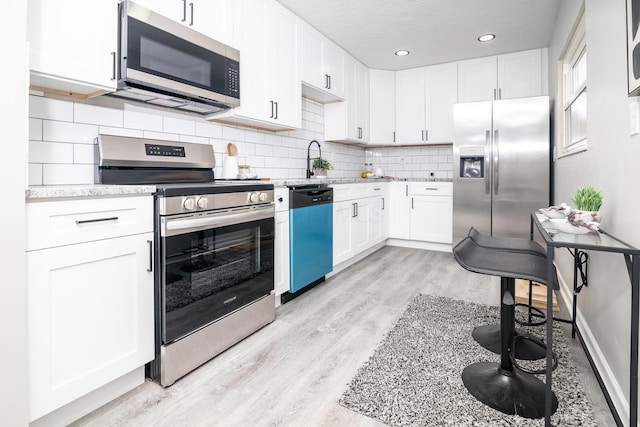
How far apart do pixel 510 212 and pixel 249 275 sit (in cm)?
299

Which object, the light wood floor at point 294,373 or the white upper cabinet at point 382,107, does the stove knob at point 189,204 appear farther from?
the white upper cabinet at point 382,107

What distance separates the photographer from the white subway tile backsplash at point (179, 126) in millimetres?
2277

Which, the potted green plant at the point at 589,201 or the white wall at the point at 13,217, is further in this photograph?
the potted green plant at the point at 589,201

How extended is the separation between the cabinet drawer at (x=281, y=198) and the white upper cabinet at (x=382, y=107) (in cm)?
248

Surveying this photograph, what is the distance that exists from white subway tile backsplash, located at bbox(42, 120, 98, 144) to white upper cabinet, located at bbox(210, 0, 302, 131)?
31.9 inches

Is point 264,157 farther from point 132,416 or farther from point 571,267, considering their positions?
point 571,267

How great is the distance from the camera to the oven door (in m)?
1.63

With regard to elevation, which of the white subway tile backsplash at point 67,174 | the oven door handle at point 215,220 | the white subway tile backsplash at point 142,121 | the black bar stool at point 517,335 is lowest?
the black bar stool at point 517,335

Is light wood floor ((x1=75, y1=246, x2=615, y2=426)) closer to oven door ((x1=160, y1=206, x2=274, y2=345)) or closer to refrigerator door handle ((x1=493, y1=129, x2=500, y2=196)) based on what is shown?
oven door ((x1=160, y1=206, x2=274, y2=345))

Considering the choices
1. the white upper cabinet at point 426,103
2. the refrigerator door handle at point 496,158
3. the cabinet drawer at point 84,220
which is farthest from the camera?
the white upper cabinet at point 426,103

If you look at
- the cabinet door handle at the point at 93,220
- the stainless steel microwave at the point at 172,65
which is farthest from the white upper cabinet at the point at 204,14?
the cabinet door handle at the point at 93,220

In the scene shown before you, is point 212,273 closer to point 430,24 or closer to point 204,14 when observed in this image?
point 204,14

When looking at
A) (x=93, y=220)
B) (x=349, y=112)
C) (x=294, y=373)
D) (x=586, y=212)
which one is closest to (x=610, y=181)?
(x=586, y=212)

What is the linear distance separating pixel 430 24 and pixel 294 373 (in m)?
3.29
